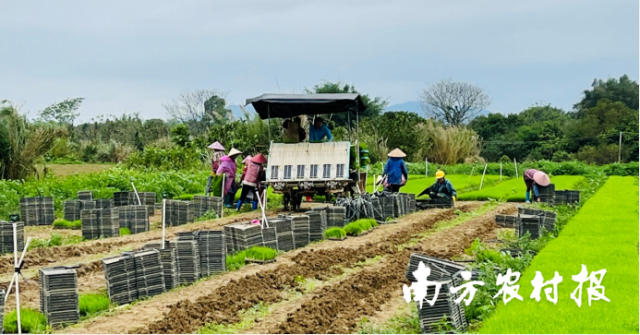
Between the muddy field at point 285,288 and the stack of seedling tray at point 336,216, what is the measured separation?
654 millimetres

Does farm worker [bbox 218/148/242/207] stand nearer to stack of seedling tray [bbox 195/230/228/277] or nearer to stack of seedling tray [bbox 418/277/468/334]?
stack of seedling tray [bbox 195/230/228/277]

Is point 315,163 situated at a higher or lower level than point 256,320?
higher

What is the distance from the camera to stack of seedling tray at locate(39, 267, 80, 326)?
6.62 metres

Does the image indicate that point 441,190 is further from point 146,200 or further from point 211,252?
point 211,252

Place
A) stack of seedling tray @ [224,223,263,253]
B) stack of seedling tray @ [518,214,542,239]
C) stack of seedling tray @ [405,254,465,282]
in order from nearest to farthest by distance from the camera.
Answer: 1. stack of seedling tray @ [405,254,465,282]
2. stack of seedling tray @ [224,223,263,253]
3. stack of seedling tray @ [518,214,542,239]

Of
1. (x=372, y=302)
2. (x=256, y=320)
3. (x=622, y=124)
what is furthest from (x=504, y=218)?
(x=622, y=124)

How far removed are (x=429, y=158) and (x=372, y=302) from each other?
1443 inches

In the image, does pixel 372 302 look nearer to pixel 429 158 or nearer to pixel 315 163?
pixel 315 163

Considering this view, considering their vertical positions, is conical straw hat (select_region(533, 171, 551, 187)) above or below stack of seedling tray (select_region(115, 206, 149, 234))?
above

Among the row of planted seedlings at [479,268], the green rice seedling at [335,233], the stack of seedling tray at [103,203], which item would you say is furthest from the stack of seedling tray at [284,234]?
the stack of seedling tray at [103,203]

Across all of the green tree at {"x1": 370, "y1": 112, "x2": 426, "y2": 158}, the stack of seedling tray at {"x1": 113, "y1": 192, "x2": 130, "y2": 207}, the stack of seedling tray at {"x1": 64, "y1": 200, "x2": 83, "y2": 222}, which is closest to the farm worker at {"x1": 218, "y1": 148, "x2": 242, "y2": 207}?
the stack of seedling tray at {"x1": 113, "y1": 192, "x2": 130, "y2": 207}

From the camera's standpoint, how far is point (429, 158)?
43.4m

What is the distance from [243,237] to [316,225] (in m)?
2.27

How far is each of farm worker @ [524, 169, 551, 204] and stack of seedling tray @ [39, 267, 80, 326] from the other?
43.9 feet
